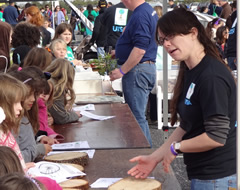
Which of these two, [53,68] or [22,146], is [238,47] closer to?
[22,146]

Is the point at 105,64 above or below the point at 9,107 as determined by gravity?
below

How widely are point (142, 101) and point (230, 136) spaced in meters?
2.53

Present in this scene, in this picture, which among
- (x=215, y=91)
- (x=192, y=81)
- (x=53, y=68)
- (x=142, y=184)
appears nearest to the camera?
(x=215, y=91)

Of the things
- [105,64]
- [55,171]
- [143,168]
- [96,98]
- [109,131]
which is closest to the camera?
[143,168]

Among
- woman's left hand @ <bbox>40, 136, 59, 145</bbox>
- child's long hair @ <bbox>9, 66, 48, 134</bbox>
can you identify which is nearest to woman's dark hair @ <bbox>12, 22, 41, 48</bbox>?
child's long hair @ <bbox>9, 66, 48, 134</bbox>

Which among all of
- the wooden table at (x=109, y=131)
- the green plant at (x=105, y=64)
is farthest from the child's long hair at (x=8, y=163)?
the green plant at (x=105, y=64)

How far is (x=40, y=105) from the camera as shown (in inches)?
136

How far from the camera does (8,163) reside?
1608 millimetres

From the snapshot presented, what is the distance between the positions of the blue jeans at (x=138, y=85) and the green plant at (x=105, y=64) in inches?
21.4

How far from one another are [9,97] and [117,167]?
2.07 ft

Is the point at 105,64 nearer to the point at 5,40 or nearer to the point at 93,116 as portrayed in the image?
the point at 5,40

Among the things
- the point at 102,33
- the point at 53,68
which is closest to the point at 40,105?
the point at 53,68

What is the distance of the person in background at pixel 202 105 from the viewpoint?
1.88 m

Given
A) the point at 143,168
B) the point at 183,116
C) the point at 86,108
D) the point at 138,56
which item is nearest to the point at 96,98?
the point at 86,108
